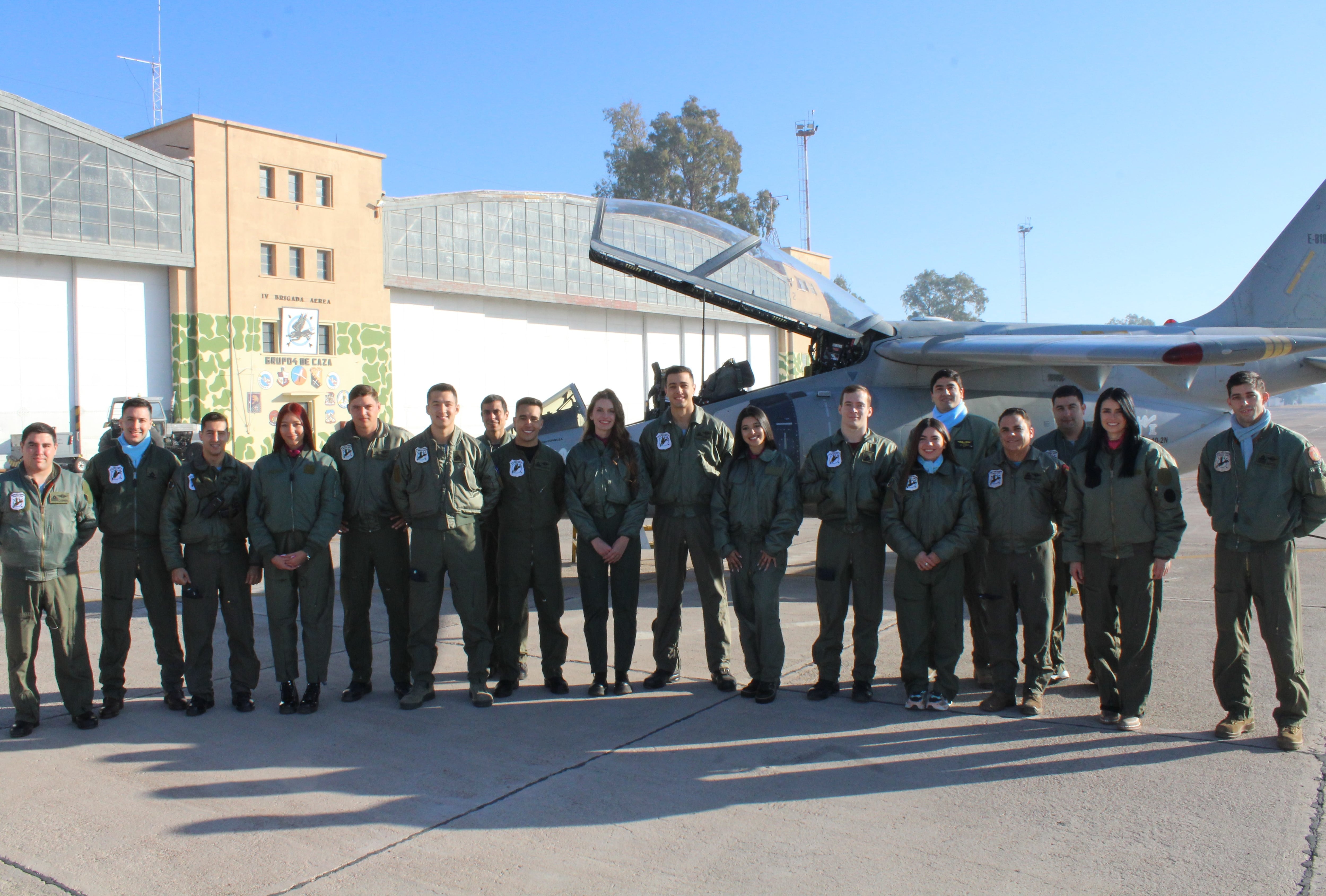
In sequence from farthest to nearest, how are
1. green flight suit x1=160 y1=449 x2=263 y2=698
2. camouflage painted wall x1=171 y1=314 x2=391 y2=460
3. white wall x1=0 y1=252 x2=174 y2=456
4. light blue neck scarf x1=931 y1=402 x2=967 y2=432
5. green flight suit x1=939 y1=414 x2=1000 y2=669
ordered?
camouflage painted wall x1=171 y1=314 x2=391 y2=460
white wall x1=0 y1=252 x2=174 y2=456
light blue neck scarf x1=931 y1=402 x2=967 y2=432
green flight suit x1=939 y1=414 x2=1000 y2=669
green flight suit x1=160 y1=449 x2=263 y2=698

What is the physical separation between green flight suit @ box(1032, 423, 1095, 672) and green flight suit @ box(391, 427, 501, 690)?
3.22 meters

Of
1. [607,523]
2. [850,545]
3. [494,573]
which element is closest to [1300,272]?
[850,545]

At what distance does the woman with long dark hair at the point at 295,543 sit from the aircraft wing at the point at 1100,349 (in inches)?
216

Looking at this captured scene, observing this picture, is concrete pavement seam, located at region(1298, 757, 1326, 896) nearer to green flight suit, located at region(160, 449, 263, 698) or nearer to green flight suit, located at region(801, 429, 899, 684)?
green flight suit, located at region(801, 429, 899, 684)

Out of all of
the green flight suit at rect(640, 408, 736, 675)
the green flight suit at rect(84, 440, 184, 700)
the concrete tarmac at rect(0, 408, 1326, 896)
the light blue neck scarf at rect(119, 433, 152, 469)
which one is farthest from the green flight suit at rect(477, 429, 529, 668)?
the light blue neck scarf at rect(119, 433, 152, 469)

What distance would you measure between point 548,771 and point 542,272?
31.2 meters

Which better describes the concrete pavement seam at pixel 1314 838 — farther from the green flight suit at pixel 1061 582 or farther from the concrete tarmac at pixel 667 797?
the green flight suit at pixel 1061 582

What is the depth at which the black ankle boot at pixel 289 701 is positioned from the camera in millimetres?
5199

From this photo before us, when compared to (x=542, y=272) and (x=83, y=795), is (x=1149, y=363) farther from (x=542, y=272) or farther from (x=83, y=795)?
(x=542, y=272)

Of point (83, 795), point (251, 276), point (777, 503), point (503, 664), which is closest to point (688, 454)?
point (777, 503)

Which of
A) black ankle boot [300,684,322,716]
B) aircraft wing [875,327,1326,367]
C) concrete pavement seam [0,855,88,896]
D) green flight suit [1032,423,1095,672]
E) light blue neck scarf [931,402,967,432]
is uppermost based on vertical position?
aircraft wing [875,327,1326,367]

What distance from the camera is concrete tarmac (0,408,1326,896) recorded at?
3256 mm

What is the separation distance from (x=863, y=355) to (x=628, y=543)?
4.51m

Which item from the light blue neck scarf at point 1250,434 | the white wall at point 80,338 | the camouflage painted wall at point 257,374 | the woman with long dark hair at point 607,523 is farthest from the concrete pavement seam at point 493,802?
the white wall at point 80,338
